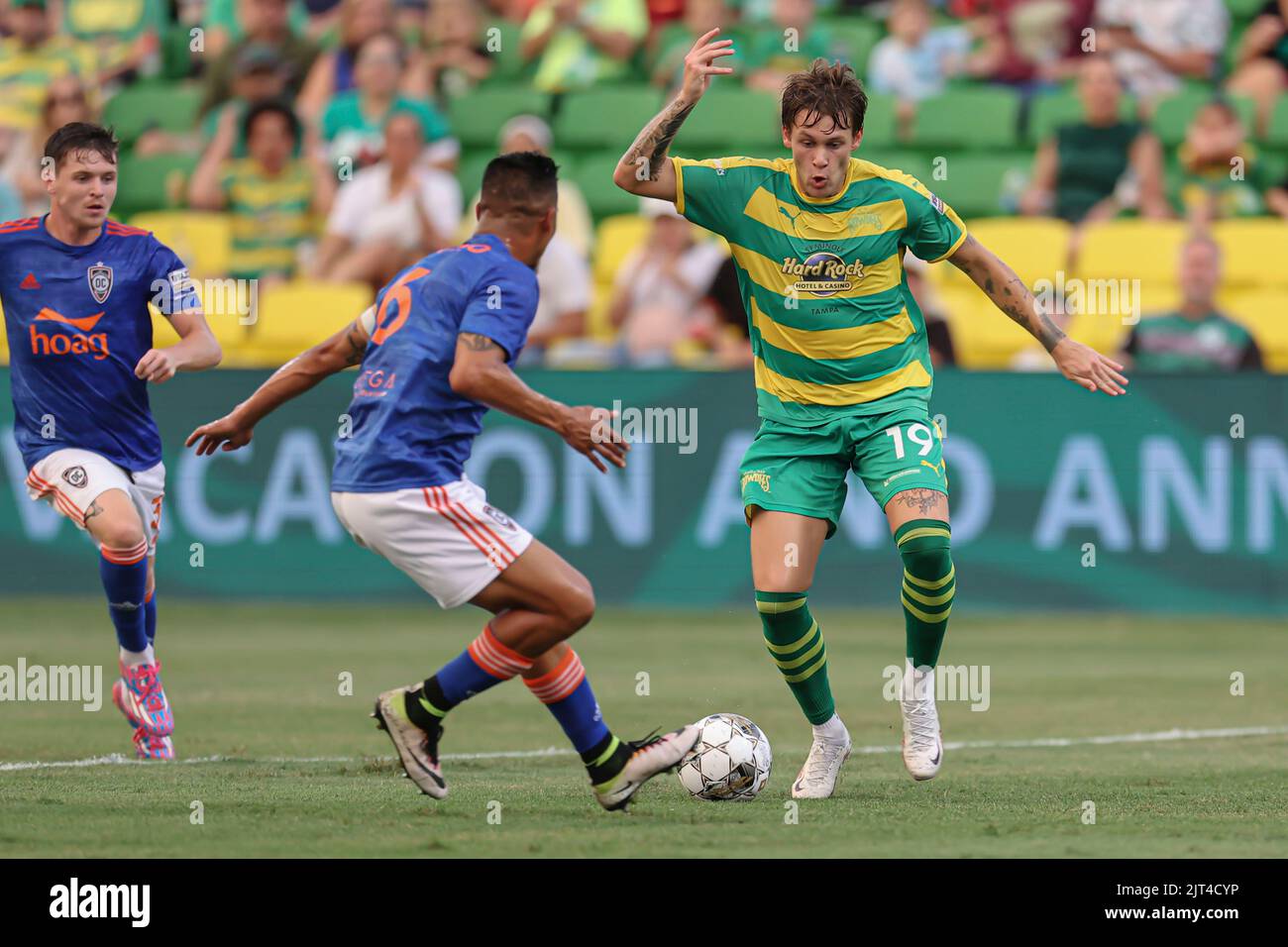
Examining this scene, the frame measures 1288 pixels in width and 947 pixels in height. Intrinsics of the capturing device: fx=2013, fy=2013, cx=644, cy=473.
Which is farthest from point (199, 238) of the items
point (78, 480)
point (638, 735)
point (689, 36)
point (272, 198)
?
point (638, 735)

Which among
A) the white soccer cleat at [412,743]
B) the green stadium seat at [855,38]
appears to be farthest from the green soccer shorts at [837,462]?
the green stadium seat at [855,38]

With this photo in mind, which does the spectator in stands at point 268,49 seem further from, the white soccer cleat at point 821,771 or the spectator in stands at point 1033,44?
the white soccer cleat at point 821,771

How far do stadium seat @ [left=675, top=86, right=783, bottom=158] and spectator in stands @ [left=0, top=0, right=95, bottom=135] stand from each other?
5718 millimetres

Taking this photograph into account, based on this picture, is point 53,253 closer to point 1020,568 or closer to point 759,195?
point 759,195

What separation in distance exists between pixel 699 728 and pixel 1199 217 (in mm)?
10571

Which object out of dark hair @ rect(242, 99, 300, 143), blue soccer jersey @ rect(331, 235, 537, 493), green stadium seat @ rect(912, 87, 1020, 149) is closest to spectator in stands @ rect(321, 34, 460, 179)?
dark hair @ rect(242, 99, 300, 143)

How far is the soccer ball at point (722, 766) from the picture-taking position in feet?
23.1

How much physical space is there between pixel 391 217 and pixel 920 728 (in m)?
10.0

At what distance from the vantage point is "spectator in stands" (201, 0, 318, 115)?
1820 cm

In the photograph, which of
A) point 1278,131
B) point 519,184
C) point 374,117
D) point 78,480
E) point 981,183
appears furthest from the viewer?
point 1278,131

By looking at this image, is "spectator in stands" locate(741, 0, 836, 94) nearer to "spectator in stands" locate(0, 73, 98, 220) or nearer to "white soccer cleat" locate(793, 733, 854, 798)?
"spectator in stands" locate(0, 73, 98, 220)

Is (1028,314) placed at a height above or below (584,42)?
below

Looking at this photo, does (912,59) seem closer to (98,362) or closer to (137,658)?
(98,362)

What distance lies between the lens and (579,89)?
1852cm
